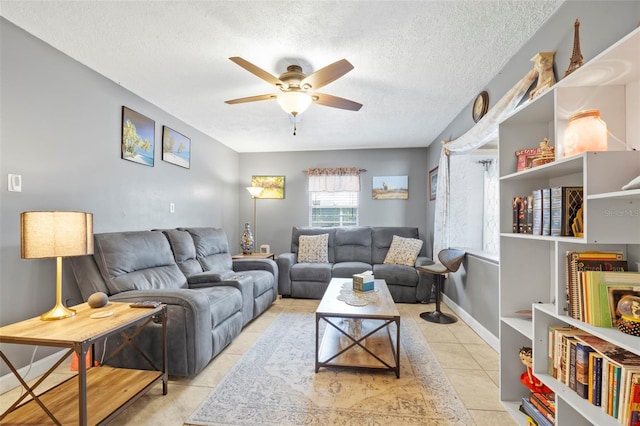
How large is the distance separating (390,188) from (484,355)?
3144 mm

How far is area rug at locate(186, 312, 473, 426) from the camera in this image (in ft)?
5.51

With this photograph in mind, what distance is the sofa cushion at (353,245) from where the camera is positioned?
15.6 ft

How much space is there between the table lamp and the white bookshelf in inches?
99.3

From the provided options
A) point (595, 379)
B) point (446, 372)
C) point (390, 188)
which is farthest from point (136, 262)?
point (390, 188)

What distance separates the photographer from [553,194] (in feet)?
4.56

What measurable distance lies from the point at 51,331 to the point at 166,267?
1369 millimetres

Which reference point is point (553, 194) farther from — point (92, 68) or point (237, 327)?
point (92, 68)

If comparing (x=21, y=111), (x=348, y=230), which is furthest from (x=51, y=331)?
(x=348, y=230)

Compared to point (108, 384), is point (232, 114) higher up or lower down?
higher up

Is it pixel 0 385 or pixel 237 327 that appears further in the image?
pixel 237 327

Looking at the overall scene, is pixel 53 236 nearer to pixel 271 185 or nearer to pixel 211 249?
pixel 211 249

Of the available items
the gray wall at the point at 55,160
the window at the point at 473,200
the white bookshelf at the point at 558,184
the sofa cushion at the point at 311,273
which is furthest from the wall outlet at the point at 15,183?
the window at the point at 473,200

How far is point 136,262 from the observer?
2.46 metres

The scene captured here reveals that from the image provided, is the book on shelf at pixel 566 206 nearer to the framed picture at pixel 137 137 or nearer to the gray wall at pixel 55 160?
the gray wall at pixel 55 160
